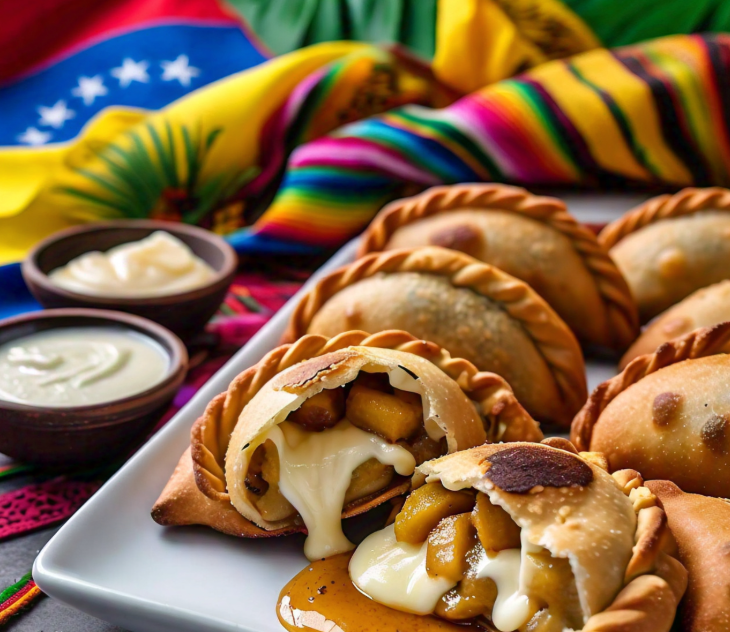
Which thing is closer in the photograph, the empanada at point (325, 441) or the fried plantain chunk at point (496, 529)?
the fried plantain chunk at point (496, 529)

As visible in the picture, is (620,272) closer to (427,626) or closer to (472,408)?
(472,408)

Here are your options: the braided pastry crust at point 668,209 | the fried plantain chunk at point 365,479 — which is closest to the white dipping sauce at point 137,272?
the fried plantain chunk at point 365,479

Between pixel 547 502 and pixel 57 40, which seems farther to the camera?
pixel 57 40

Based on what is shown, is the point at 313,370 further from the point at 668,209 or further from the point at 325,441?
the point at 668,209

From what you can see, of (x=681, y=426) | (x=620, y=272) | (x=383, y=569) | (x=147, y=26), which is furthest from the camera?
(x=147, y=26)

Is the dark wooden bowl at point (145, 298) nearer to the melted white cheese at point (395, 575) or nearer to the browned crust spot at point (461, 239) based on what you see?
the browned crust spot at point (461, 239)

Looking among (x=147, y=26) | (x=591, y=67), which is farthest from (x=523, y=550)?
(x=147, y=26)
